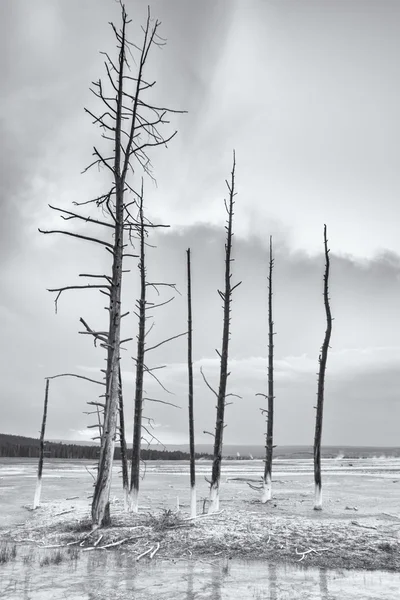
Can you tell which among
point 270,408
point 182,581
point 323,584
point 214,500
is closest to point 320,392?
point 270,408

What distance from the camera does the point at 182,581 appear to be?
9.71m

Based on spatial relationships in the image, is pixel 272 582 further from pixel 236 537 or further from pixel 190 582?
pixel 236 537

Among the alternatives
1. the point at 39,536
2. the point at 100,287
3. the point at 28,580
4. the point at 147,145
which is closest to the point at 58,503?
the point at 39,536

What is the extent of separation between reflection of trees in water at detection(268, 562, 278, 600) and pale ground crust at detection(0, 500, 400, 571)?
27.9 inches

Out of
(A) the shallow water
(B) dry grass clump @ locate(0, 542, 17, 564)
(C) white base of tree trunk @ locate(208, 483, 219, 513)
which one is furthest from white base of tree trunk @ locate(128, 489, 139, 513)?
(A) the shallow water

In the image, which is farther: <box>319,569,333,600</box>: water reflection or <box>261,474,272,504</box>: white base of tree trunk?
<box>261,474,272,504</box>: white base of tree trunk

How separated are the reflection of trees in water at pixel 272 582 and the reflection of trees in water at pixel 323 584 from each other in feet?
2.50

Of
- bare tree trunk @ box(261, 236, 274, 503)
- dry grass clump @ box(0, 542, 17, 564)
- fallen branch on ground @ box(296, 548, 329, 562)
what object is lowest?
dry grass clump @ box(0, 542, 17, 564)

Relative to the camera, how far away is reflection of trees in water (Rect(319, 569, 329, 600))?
8766mm

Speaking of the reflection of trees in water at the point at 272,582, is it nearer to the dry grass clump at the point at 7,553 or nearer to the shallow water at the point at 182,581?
the shallow water at the point at 182,581

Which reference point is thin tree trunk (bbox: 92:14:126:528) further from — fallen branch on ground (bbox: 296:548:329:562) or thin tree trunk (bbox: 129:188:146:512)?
fallen branch on ground (bbox: 296:548:329:562)

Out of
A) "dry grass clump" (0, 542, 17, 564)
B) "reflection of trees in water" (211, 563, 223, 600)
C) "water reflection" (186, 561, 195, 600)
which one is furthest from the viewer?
"dry grass clump" (0, 542, 17, 564)

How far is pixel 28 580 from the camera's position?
967cm

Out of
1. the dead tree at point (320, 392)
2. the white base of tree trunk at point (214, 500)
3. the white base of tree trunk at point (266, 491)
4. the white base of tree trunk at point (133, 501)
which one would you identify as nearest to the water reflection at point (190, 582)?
the white base of tree trunk at point (214, 500)
